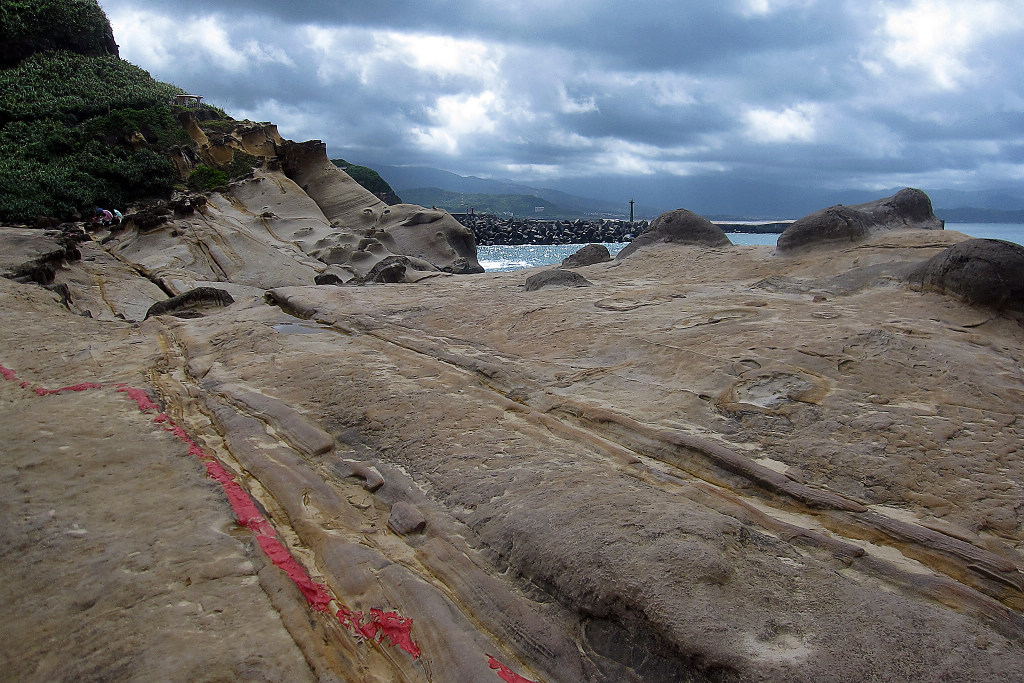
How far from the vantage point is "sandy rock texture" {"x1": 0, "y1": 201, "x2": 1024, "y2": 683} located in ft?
5.49

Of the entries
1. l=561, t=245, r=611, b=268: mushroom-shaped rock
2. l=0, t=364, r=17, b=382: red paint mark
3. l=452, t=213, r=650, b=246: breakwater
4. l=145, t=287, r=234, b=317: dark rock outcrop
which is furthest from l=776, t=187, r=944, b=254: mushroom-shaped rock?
l=452, t=213, r=650, b=246: breakwater

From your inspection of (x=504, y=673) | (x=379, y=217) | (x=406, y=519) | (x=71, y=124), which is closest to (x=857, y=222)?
(x=406, y=519)

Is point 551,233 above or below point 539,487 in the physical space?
above

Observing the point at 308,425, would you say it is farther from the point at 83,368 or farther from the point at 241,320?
the point at 241,320

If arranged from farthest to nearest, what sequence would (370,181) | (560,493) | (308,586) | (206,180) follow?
(370,181) < (206,180) < (560,493) < (308,586)

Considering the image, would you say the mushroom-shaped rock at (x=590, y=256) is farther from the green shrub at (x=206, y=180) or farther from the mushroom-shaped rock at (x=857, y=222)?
the green shrub at (x=206, y=180)

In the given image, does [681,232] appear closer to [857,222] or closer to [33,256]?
[857,222]

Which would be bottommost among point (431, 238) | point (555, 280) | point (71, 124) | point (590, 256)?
point (555, 280)

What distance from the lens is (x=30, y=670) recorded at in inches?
58.3

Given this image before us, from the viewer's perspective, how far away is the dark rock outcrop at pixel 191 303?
586 centimetres

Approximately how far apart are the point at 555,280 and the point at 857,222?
2.86 metres

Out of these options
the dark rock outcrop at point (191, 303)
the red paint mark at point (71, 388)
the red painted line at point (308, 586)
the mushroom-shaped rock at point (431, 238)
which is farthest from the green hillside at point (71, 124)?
the red painted line at point (308, 586)

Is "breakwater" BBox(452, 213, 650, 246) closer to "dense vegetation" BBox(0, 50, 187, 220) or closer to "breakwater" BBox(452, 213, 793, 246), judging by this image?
"breakwater" BBox(452, 213, 793, 246)

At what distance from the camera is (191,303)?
601 centimetres
